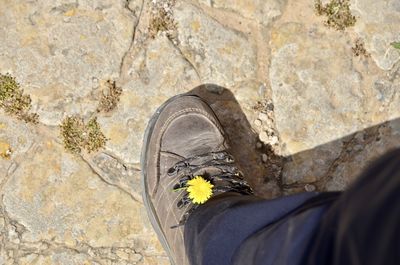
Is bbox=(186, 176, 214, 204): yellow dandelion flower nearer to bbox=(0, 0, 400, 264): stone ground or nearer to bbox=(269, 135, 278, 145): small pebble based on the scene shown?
bbox=(0, 0, 400, 264): stone ground

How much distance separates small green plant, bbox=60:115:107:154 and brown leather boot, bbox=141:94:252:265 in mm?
296

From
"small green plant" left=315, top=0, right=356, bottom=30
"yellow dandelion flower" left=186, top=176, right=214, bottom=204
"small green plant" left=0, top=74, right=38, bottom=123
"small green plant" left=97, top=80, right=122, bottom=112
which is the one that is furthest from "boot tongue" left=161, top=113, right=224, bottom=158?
"small green plant" left=315, top=0, right=356, bottom=30

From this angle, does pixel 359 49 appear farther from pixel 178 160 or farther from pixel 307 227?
pixel 307 227

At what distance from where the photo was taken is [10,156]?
301cm

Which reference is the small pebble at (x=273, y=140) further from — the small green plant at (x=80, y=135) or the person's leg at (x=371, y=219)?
the person's leg at (x=371, y=219)

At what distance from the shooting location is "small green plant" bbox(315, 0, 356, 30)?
10.4 feet

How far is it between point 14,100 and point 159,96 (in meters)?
0.86

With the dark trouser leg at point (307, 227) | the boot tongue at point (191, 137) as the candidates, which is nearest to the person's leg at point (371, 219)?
the dark trouser leg at point (307, 227)

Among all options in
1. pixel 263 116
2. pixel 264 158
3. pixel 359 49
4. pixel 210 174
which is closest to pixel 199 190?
pixel 210 174

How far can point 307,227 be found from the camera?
1.59 metres

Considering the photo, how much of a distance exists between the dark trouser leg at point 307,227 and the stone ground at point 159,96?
25.2 inches

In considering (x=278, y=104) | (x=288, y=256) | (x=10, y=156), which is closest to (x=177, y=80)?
(x=278, y=104)

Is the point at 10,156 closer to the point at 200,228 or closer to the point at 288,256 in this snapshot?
the point at 200,228

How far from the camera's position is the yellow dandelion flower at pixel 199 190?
2.74 metres
